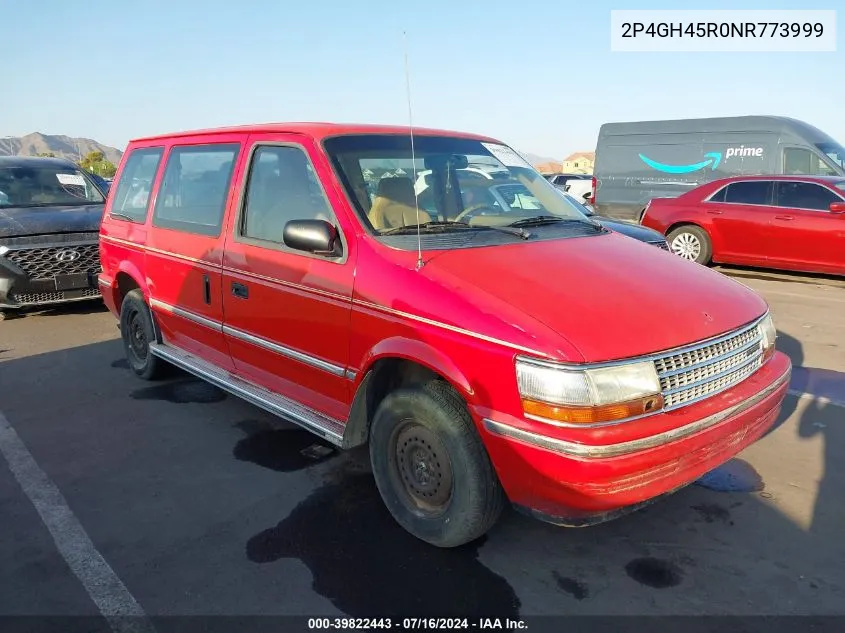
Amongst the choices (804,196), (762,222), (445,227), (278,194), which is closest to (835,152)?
(804,196)

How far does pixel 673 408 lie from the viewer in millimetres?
2598

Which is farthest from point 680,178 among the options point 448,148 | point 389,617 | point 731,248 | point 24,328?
point 389,617

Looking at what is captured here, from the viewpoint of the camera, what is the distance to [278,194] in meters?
3.74

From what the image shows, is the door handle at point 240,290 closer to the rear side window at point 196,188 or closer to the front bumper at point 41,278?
the rear side window at point 196,188

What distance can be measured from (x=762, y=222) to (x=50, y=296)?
31.5ft

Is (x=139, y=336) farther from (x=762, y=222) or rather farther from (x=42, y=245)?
(x=762, y=222)

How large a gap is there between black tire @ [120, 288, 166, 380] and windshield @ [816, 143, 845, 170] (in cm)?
1209

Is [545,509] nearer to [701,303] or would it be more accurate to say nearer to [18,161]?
[701,303]

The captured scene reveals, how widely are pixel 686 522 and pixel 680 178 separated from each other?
39.0 feet

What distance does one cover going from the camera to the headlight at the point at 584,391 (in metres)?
2.43

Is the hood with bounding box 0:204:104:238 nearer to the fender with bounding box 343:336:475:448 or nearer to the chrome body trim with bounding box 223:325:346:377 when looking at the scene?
the chrome body trim with bounding box 223:325:346:377

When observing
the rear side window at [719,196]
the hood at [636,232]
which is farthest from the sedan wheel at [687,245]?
the hood at [636,232]

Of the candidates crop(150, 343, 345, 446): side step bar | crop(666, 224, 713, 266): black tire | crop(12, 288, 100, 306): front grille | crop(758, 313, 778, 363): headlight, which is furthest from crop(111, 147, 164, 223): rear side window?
crop(666, 224, 713, 266): black tire

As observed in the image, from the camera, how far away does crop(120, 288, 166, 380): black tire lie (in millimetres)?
5105
